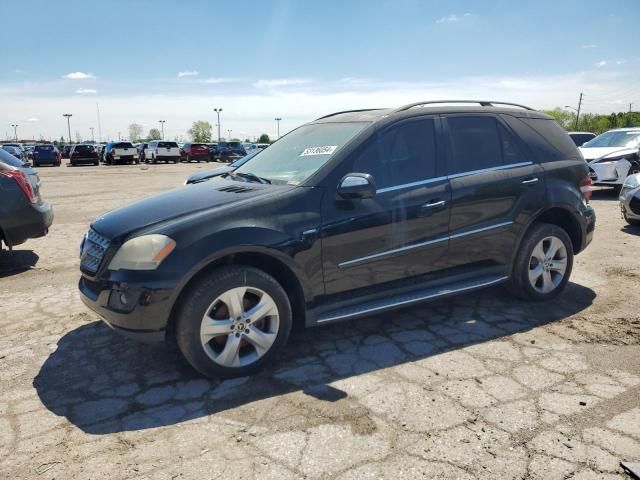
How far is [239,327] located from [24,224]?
413cm

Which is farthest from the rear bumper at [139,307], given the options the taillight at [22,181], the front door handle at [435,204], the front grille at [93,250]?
the taillight at [22,181]

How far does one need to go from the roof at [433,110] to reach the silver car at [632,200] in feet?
13.2

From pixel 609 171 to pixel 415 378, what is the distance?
10.7 metres

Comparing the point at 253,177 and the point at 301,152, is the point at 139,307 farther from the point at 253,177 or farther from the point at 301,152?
the point at 301,152

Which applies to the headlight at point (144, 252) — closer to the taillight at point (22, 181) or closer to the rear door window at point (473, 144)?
the rear door window at point (473, 144)

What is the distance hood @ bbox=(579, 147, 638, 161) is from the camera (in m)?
11.5

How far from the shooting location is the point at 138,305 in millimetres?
2965

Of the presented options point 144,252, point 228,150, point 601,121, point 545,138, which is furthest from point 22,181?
point 601,121

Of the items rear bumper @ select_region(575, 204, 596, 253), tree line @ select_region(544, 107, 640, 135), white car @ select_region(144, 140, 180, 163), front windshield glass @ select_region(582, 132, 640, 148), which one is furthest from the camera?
tree line @ select_region(544, 107, 640, 135)

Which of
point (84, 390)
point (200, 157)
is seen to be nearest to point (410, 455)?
point (84, 390)

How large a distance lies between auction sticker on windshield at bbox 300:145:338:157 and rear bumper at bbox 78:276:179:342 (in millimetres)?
1544

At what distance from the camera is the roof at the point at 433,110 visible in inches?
155

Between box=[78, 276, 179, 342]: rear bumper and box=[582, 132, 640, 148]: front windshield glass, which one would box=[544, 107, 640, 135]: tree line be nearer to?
box=[582, 132, 640, 148]: front windshield glass

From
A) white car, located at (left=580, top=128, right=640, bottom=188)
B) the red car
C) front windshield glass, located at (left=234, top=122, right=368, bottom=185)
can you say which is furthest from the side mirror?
the red car
